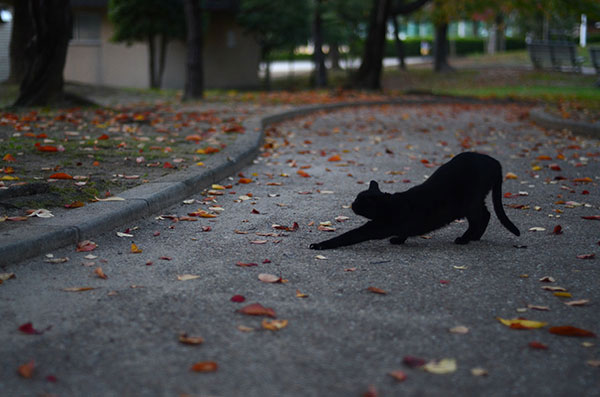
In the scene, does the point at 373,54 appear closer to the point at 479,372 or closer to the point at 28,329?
the point at 28,329

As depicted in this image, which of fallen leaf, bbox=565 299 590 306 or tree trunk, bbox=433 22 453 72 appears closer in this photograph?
fallen leaf, bbox=565 299 590 306

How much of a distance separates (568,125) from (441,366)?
9631 millimetres

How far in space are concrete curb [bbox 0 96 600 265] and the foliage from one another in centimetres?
1494

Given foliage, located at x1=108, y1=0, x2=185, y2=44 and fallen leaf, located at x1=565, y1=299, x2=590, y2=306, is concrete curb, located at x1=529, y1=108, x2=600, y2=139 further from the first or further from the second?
foliage, located at x1=108, y1=0, x2=185, y2=44

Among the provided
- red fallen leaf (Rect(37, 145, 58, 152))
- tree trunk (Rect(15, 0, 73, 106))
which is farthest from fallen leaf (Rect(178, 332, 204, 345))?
tree trunk (Rect(15, 0, 73, 106))

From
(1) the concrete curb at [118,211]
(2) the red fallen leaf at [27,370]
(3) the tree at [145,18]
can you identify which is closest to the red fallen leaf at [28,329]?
(2) the red fallen leaf at [27,370]

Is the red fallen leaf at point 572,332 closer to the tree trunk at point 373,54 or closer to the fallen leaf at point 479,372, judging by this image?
the fallen leaf at point 479,372

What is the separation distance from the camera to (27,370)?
2574 mm

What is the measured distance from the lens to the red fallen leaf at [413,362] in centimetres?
271

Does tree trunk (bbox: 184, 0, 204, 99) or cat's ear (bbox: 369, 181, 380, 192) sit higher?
tree trunk (bbox: 184, 0, 204, 99)

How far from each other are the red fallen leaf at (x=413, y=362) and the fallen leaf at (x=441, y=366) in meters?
0.02

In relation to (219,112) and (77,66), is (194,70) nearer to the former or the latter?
(219,112)

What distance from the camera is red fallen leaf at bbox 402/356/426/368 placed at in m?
2.71

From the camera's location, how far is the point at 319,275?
390 centimetres
